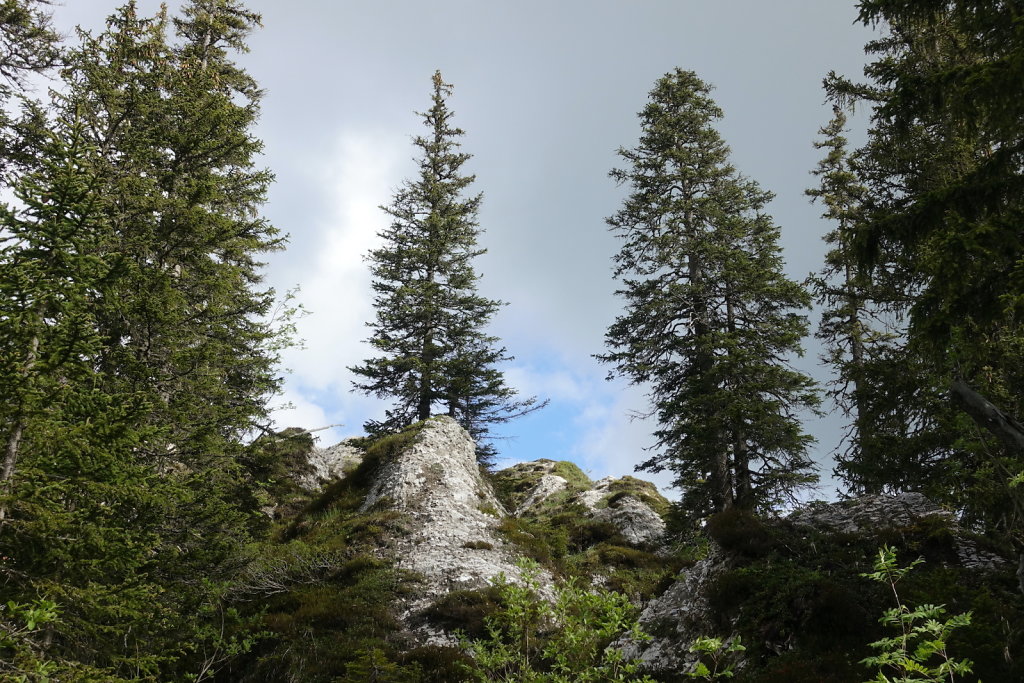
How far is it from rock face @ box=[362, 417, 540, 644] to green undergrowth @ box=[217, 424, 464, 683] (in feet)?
1.42

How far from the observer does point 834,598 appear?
20.0 feet

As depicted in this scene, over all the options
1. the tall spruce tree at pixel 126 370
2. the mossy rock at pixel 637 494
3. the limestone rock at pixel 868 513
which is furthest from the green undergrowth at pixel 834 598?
the mossy rock at pixel 637 494

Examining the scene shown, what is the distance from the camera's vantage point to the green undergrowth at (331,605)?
9102mm

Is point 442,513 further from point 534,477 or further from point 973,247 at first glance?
point 534,477

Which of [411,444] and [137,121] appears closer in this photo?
[137,121]

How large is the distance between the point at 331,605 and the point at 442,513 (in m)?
4.88

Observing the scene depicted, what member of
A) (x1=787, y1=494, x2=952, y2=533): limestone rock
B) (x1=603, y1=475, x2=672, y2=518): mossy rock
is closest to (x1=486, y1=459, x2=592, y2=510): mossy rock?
(x1=603, y1=475, x2=672, y2=518): mossy rock

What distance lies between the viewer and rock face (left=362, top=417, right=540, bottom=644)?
506 inches

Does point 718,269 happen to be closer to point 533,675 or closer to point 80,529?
point 533,675

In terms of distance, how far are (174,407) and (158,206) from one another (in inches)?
156

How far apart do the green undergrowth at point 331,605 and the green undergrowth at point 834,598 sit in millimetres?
4796

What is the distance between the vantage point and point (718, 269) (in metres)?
18.5

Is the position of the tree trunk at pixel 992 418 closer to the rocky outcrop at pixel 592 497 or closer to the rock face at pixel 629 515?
the rocky outcrop at pixel 592 497

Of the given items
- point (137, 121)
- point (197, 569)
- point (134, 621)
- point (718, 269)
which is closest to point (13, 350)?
point (134, 621)
